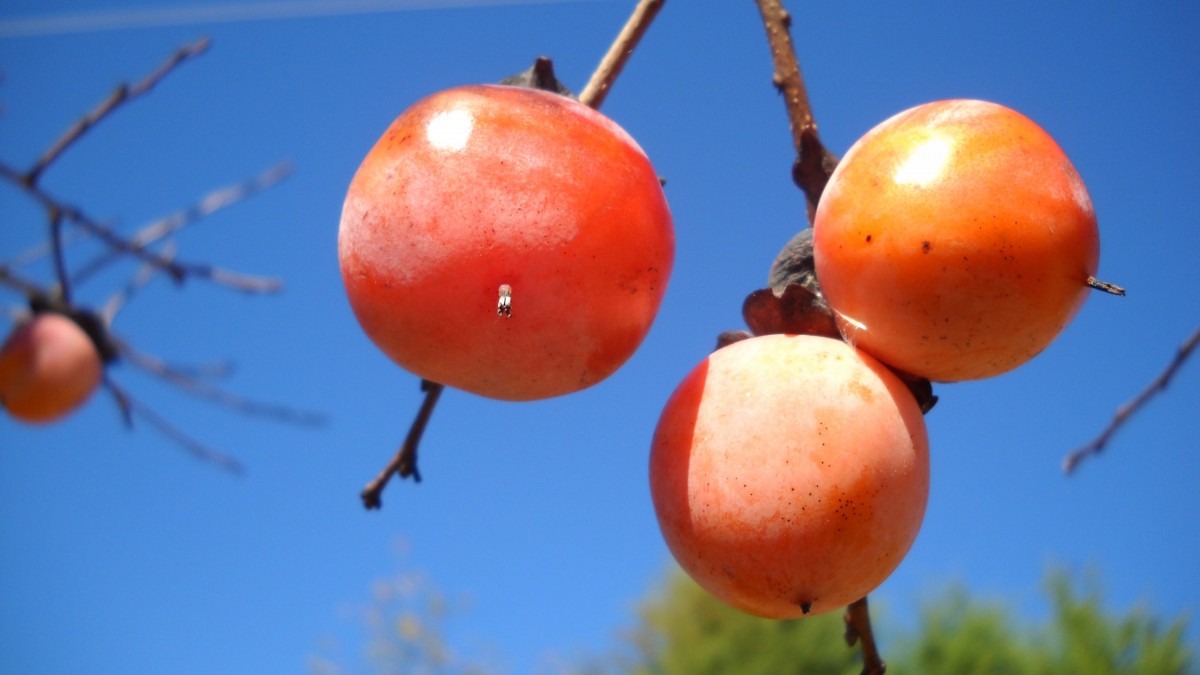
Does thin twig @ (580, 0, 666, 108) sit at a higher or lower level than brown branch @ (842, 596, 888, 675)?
higher

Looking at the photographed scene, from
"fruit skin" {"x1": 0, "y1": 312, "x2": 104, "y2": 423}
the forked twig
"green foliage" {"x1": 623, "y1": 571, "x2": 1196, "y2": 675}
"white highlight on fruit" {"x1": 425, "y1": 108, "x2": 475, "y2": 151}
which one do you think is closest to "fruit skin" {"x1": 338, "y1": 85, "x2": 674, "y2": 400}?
"white highlight on fruit" {"x1": 425, "y1": 108, "x2": 475, "y2": 151}

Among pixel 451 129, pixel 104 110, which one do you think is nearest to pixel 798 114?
pixel 451 129

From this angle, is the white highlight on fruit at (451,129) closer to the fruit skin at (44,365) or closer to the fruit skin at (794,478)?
the fruit skin at (794,478)

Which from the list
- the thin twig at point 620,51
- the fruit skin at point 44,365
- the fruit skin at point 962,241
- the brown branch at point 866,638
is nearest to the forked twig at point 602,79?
the thin twig at point 620,51

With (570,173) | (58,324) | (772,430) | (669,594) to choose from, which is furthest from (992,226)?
(669,594)

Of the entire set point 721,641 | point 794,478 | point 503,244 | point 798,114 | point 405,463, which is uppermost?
point 798,114

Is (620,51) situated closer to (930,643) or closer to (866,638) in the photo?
(866,638)

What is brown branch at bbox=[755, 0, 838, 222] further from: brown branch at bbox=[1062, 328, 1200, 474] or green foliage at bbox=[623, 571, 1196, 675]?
green foliage at bbox=[623, 571, 1196, 675]
